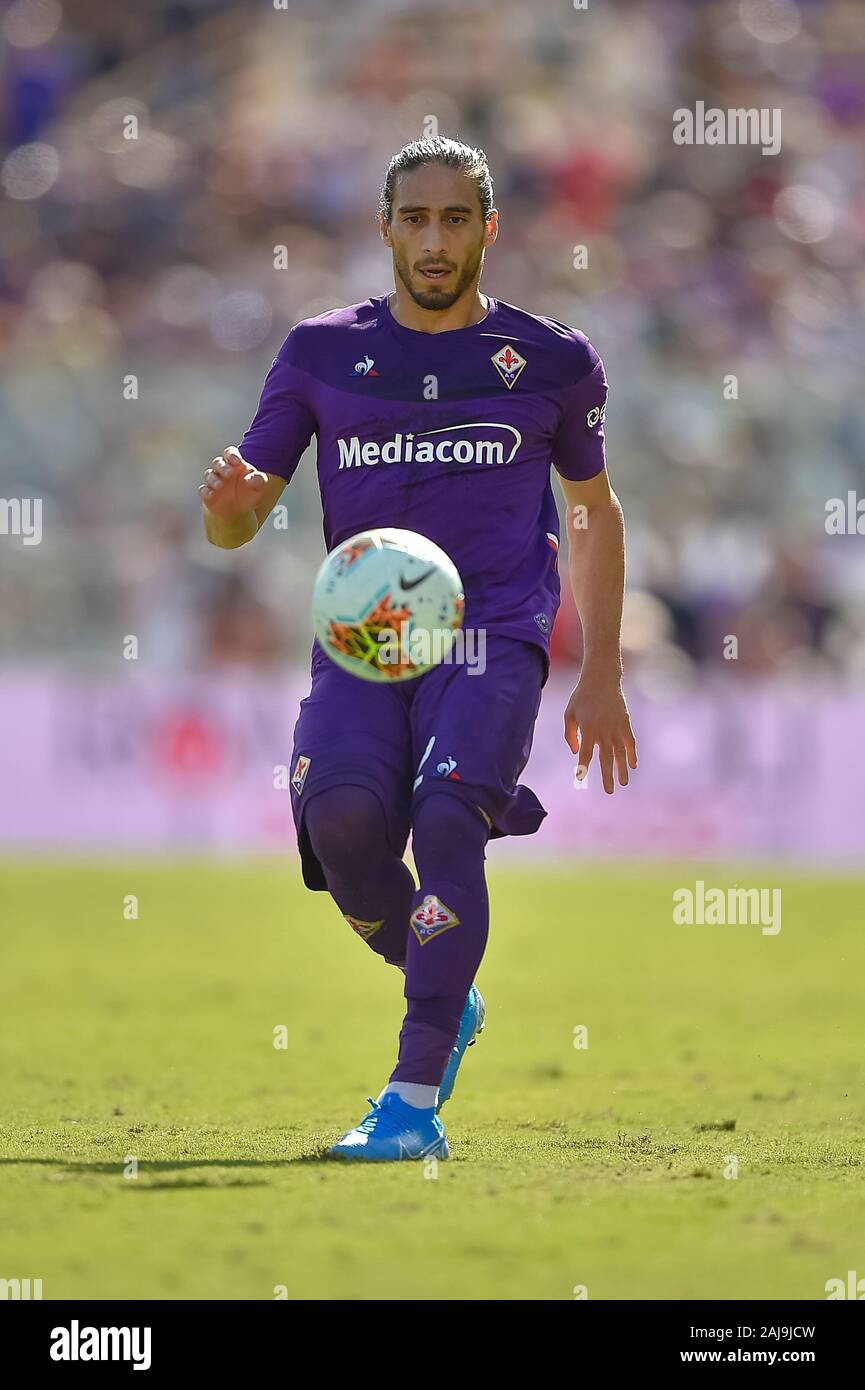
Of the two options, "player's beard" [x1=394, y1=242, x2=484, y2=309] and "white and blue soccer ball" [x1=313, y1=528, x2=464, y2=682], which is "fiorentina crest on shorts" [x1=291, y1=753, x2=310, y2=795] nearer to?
"white and blue soccer ball" [x1=313, y1=528, x2=464, y2=682]

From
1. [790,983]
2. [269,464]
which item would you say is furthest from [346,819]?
[790,983]

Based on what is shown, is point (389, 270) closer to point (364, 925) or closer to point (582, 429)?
point (582, 429)

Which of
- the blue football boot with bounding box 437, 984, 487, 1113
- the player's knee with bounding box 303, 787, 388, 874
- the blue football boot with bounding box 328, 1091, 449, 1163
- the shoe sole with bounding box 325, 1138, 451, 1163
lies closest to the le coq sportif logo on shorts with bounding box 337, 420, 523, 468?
the player's knee with bounding box 303, 787, 388, 874

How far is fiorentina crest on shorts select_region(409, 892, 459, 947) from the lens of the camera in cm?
546

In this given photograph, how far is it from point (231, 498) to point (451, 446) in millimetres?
642

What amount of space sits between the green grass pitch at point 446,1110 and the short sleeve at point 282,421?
6.26 feet

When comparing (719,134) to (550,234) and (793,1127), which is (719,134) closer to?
(550,234)

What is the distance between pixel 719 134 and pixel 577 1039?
15.7m

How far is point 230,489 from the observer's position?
562 cm

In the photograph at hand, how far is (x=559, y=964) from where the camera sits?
36.8ft

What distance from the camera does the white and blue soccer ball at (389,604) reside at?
5379 mm

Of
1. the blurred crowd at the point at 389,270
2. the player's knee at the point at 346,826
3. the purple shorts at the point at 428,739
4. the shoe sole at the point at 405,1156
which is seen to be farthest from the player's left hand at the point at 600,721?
the blurred crowd at the point at 389,270

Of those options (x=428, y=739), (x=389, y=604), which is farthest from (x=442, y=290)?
(x=428, y=739)

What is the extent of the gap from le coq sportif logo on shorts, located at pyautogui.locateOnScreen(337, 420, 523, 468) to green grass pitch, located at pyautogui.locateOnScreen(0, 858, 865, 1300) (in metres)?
1.89
